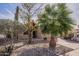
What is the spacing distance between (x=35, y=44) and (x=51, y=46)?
156 mm

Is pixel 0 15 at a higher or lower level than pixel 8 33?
higher

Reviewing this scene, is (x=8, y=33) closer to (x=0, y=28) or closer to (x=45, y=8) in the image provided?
(x=0, y=28)

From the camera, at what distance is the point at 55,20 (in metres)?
1.88

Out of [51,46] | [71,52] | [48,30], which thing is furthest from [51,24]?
[71,52]

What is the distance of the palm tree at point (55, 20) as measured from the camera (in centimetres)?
187

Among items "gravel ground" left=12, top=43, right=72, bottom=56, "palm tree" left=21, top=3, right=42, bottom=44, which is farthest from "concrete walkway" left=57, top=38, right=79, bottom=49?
"palm tree" left=21, top=3, right=42, bottom=44

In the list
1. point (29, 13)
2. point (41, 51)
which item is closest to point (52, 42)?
point (41, 51)

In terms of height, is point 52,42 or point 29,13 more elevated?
point 29,13

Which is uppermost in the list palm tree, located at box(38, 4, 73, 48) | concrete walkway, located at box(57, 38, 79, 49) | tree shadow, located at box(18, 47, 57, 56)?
palm tree, located at box(38, 4, 73, 48)

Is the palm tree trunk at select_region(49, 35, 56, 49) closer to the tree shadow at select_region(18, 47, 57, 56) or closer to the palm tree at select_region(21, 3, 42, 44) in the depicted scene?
→ the tree shadow at select_region(18, 47, 57, 56)

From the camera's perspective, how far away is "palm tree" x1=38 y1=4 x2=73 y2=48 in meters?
1.87

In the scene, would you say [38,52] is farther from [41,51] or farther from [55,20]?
[55,20]

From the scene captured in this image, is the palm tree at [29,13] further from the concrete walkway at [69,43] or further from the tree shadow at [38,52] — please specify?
the concrete walkway at [69,43]

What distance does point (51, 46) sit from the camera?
186 centimetres
